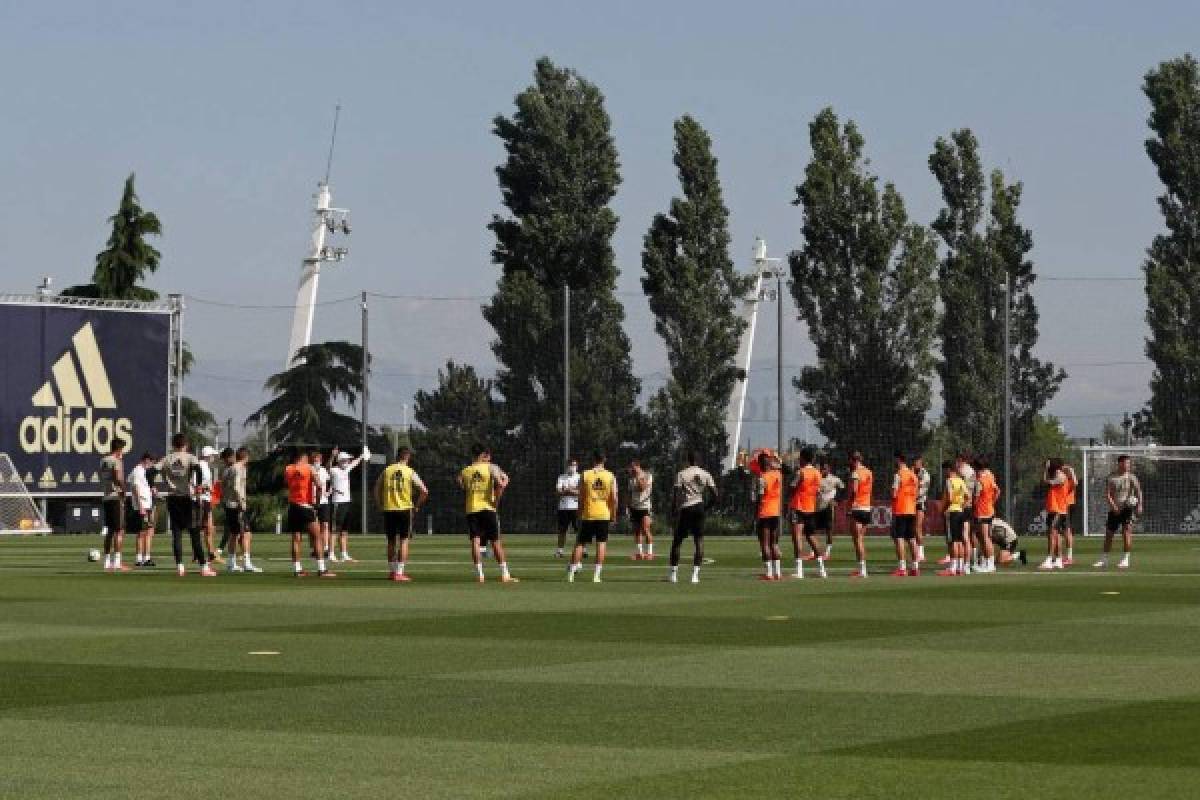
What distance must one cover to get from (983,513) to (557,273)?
3856 cm

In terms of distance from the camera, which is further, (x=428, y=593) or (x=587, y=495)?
(x=587, y=495)

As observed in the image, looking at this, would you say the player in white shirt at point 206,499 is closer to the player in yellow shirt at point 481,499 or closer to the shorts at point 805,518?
the player in yellow shirt at point 481,499

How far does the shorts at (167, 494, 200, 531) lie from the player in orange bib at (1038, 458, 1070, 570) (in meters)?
13.6

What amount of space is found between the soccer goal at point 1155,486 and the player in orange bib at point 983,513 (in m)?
24.6

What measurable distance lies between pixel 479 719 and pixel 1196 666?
21.3 ft

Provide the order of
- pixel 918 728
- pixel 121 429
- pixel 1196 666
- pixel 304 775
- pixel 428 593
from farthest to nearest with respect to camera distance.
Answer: pixel 121 429
pixel 428 593
pixel 1196 666
pixel 918 728
pixel 304 775

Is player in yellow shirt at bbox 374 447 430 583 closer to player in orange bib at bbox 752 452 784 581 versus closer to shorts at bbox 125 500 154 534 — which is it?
player in orange bib at bbox 752 452 784 581

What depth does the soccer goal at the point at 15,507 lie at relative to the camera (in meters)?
65.4

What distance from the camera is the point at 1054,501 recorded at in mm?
40125

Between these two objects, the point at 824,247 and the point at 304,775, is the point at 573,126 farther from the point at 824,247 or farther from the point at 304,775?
the point at 304,775

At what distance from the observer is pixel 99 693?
17.1 metres

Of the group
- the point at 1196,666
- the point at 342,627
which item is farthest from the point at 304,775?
the point at 342,627

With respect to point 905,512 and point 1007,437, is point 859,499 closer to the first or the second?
point 905,512

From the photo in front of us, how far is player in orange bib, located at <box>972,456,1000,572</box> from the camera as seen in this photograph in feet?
126
